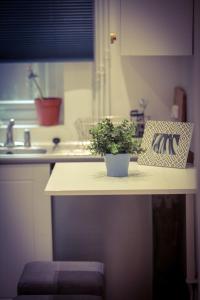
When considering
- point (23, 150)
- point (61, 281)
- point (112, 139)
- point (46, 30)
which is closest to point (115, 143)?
point (112, 139)

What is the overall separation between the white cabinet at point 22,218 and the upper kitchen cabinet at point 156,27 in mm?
868

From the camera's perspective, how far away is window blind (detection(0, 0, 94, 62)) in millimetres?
3686

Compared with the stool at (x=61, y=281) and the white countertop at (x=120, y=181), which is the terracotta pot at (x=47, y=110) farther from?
the stool at (x=61, y=281)

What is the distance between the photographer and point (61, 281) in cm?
234

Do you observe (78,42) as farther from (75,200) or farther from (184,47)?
(75,200)

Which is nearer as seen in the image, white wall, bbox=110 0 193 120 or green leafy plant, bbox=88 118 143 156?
green leafy plant, bbox=88 118 143 156

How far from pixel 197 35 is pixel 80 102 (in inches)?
85.4

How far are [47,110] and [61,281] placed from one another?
Answer: 1.70 metres

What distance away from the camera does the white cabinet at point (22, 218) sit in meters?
3.30

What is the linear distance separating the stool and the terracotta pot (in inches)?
61.5

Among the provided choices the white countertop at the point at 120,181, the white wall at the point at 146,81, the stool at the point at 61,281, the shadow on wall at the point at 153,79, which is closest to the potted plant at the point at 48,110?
the white wall at the point at 146,81

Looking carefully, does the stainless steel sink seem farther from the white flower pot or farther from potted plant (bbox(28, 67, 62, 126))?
the white flower pot

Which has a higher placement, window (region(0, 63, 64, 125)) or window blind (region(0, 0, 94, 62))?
window blind (region(0, 0, 94, 62))

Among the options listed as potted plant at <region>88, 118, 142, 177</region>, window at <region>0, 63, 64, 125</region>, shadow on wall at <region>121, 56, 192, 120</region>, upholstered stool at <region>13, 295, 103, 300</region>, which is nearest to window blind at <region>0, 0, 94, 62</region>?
window at <region>0, 63, 64, 125</region>
